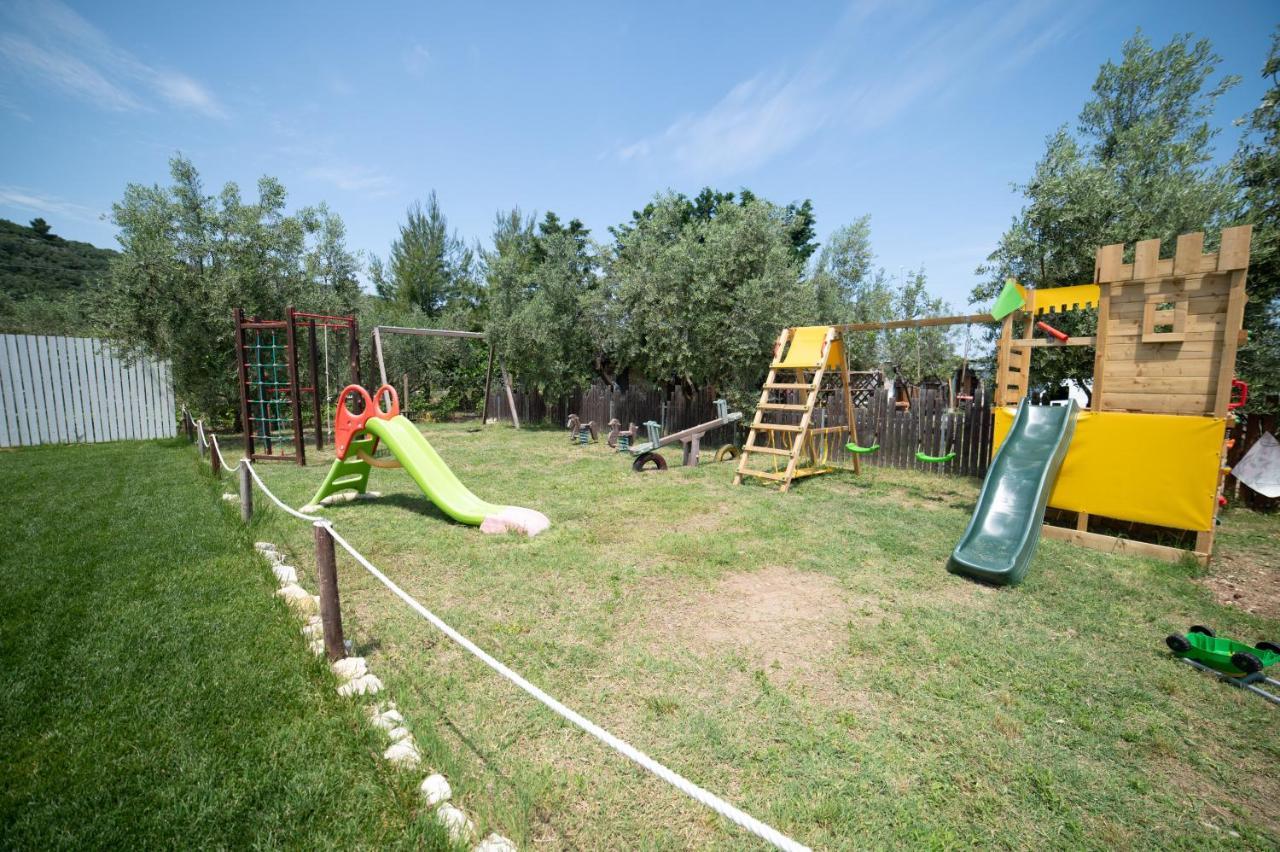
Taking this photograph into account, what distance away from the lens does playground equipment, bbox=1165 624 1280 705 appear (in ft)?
9.65

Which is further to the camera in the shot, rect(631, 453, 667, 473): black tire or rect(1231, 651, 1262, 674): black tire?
rect(631, 453, 667, 473): black tire

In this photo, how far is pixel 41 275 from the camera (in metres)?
35.7

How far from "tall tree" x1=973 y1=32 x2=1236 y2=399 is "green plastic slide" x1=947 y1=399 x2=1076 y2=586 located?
464 centimetres

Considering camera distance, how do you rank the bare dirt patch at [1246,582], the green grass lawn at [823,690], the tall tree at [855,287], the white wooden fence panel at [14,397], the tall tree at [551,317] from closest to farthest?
the green grass lawn at [823,690], the bare dirt patch at [1246,582], the white wooden fence panel at [14,397], the tall tree at [551,317], the tall tree at [855,287]

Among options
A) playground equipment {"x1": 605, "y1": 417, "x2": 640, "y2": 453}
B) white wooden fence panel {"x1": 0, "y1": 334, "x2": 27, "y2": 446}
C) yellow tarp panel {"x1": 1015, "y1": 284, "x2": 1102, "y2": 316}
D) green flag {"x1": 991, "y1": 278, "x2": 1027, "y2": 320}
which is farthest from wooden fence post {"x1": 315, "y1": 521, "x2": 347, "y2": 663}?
white wooden fence panel {"x1": 0, "y1": 334, "x2": 27, "y2": 446}

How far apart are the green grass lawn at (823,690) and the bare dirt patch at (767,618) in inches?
0.9

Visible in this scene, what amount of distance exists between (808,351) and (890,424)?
3216 millimetres

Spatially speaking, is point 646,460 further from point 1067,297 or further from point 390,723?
point 390,723

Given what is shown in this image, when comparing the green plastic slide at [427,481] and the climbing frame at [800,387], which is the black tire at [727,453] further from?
the green plastic slide at [427,481]

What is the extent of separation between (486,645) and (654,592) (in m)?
1.42

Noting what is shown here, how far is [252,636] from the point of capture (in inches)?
133

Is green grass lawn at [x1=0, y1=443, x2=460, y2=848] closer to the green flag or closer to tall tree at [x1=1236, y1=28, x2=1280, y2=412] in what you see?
the green flag

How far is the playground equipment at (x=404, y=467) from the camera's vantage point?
19.3 ft

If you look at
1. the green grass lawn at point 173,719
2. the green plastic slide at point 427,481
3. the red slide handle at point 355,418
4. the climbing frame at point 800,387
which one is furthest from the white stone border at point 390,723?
the climbing frame at point 800,387
